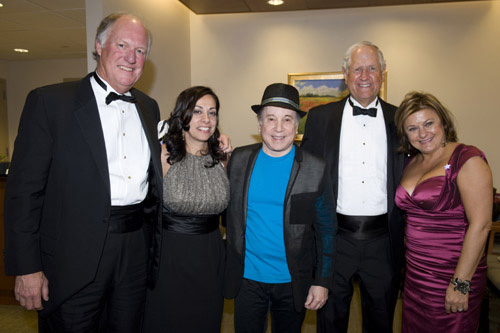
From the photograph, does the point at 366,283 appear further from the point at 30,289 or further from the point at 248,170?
the point at 30,289

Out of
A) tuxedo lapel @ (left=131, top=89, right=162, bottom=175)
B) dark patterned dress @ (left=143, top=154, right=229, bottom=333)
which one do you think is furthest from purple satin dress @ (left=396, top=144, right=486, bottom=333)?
tuxedo lapel @ (left=131, top=89, right=162, bottom=175)

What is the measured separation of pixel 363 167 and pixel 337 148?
0.68 ft

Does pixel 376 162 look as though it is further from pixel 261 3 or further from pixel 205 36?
pixel 205 36

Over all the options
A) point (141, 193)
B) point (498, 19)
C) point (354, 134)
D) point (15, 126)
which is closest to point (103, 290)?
point (141, 193)

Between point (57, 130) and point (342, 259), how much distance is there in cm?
178

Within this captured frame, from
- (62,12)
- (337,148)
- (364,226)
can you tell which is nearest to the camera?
(364,226)

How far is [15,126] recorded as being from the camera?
828 cm

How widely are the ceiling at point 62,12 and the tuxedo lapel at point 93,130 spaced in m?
3.22

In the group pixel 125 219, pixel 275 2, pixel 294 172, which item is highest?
pixel 275 2

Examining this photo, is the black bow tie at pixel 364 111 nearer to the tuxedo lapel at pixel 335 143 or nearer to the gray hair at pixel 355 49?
the tuxedo lapel at pixel 335 143

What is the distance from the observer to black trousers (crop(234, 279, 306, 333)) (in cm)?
191

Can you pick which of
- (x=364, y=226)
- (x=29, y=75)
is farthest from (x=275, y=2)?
(x=29, y=75)

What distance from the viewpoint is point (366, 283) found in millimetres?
2279

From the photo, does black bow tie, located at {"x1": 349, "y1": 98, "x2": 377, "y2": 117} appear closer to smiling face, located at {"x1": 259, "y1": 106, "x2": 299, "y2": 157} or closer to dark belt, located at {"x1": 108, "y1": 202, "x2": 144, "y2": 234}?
smiling face, located at {"x1": 259, "y1": 106, "x2": 299, "y2": 157}
